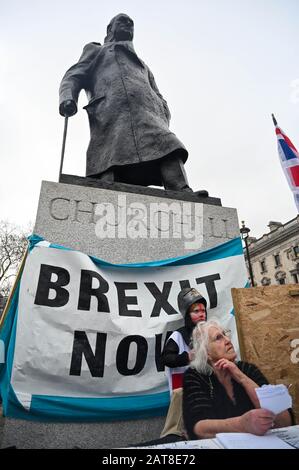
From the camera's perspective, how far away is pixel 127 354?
266cm

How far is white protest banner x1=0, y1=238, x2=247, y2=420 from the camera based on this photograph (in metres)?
2.37

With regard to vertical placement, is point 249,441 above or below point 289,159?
below

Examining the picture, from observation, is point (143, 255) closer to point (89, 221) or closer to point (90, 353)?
point (89, 221)

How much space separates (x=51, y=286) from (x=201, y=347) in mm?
1438

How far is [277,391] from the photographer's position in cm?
195

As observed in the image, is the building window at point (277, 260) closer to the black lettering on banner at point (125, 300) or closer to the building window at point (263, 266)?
the building window at point (263, 266)

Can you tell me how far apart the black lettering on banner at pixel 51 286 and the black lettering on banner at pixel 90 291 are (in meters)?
0.14

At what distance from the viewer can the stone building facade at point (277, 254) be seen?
35656mm

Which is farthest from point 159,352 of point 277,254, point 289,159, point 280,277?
point 277,254

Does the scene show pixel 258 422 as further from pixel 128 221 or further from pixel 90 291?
pixel 128 221

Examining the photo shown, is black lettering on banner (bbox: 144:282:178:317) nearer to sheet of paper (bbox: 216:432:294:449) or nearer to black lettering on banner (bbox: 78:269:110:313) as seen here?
black lettering on banner (bbox: 78:269:110:313)

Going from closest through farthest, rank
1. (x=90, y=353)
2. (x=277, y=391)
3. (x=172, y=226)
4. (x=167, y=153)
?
(x=277, y=391) < (x=90, y=353) < (x=172, y=226) < (x=167, y=153)
